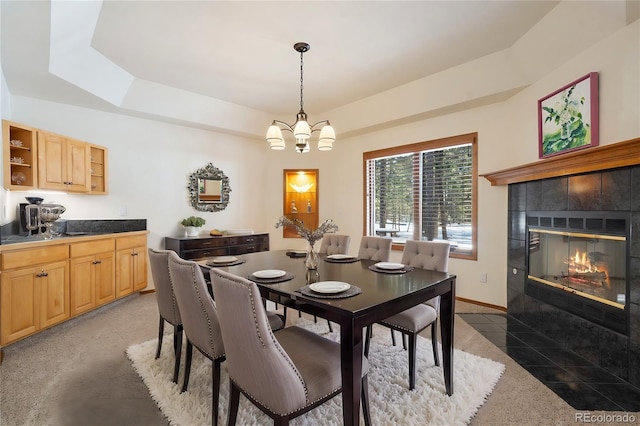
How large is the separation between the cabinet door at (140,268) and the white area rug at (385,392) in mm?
1595

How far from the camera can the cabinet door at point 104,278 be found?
3.47 metres

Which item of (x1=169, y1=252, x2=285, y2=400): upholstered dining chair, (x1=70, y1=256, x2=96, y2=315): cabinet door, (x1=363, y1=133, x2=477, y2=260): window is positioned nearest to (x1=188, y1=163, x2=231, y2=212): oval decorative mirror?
(x1=70, y1=256, x2=96, y2=315): cabinet door

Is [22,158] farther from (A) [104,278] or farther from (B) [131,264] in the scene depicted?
(B) [131,264]

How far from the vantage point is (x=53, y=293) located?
116 inches

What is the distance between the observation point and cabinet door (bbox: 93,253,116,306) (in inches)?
137

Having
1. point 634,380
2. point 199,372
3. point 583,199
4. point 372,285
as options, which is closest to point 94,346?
point 199,372

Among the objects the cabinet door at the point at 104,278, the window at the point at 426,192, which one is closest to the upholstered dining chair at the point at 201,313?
the cabinet door at the point at 104,278

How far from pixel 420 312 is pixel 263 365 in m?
1.31

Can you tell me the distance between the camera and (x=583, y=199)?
2604 millimetres

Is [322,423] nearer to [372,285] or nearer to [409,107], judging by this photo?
[372,285]

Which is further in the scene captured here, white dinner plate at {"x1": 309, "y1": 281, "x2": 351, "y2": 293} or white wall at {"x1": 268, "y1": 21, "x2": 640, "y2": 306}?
white wall at {"x1": 268, "y1": 21, "x2": 640, "y2": 306}

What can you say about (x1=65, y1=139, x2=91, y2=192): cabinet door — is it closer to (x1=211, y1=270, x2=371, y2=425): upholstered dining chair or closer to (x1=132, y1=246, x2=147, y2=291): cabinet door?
(x1=132, y1=246, x2=147, y2=291): cabinet door

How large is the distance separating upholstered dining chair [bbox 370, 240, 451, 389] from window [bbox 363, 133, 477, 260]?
1.70 metres

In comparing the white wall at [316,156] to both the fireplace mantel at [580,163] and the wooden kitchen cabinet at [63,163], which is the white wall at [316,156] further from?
the wooden kitchen cabinet at [63,163]
